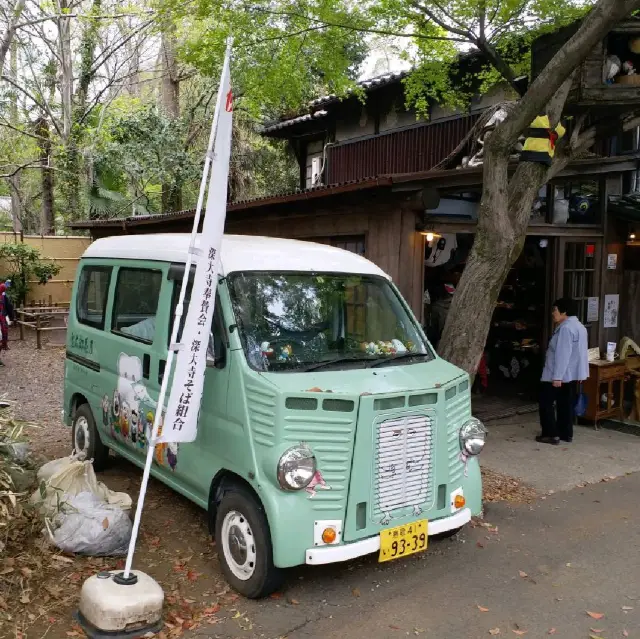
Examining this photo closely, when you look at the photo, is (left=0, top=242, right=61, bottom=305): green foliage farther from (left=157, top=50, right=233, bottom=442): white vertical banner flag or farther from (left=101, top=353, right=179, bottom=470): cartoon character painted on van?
(left=157, top=50, right=233, bottom=442): white vertical banner flag

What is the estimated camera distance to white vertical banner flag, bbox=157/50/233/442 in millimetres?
3955

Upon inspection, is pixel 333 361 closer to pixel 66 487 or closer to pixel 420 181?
pixel 66 487

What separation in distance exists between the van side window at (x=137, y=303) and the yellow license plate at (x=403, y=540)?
248 cm

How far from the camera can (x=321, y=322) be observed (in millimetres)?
4738

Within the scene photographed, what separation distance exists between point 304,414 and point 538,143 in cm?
396

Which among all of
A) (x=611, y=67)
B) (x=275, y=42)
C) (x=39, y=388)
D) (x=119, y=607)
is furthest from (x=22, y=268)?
(x=119, y=607)

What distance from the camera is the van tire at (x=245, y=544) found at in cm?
393

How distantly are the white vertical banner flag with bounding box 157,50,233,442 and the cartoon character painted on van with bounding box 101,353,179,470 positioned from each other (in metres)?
0.96

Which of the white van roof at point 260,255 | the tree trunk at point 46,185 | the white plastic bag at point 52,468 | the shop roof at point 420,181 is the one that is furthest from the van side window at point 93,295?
the tree trunk at point 46,185

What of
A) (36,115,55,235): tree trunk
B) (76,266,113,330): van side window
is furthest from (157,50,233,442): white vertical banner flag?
(36,115,55,235): tree trunk

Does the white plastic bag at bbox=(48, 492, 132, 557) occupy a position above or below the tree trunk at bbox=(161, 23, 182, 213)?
below

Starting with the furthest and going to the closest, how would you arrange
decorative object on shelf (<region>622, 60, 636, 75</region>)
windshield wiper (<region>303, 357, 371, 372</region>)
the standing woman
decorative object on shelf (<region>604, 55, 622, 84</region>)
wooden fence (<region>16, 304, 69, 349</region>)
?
wooden fence (<region>16, 304, 69, 349</region>), the standing woman, decorative object on shelf (<region>622, 60, 636, 75</region>), decorative object on shelf (<region>604, 55, 622, 84</region>), windshield wiper (<region>303, 357, 371, 372</region>)

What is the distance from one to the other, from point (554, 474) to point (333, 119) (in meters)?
10.7

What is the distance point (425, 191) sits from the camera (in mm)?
7328
